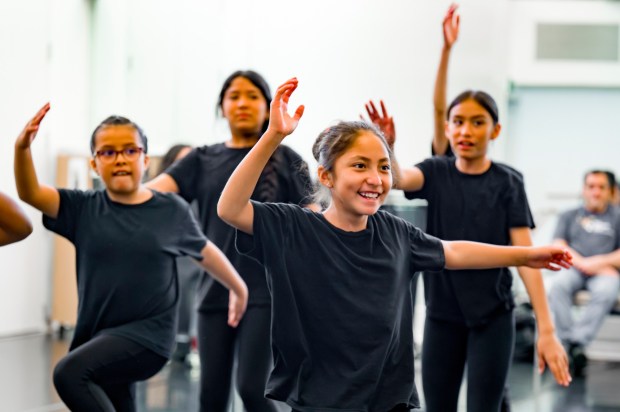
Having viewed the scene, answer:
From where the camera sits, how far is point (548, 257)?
8.40ft

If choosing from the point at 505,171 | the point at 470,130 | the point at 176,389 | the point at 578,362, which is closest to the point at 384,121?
the point at 470,130

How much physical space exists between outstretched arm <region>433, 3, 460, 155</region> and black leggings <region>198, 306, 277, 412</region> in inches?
31.9

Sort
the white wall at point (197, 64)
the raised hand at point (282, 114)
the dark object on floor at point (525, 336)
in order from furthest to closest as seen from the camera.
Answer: the dark object on floor at point (525, 336), the white wall at point (197, 64), the raised hand at point (282, 114)

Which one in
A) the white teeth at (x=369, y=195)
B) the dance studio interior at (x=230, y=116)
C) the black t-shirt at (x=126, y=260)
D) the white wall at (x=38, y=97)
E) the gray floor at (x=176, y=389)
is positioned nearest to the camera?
the white teeth at (x=369, y=195)

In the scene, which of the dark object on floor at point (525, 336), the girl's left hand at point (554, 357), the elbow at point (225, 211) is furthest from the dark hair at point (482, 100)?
the dark object on floor at point (525, 336)

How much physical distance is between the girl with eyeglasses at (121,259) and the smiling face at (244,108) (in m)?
0.32

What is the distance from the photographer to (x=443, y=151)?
342cm

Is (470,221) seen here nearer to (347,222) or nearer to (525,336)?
(347,222)

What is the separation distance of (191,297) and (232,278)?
2.92 m

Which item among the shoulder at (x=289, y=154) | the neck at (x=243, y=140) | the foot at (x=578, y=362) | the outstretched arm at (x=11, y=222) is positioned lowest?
the foot at (x=578, y=362)

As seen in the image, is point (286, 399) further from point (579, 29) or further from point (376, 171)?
point (579, 29)

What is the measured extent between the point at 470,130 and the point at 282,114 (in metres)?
Answer: 1.09

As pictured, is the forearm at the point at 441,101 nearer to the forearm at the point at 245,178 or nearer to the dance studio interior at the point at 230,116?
the dance studio interior at the point at 230,116

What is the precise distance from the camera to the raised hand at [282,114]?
225cm
